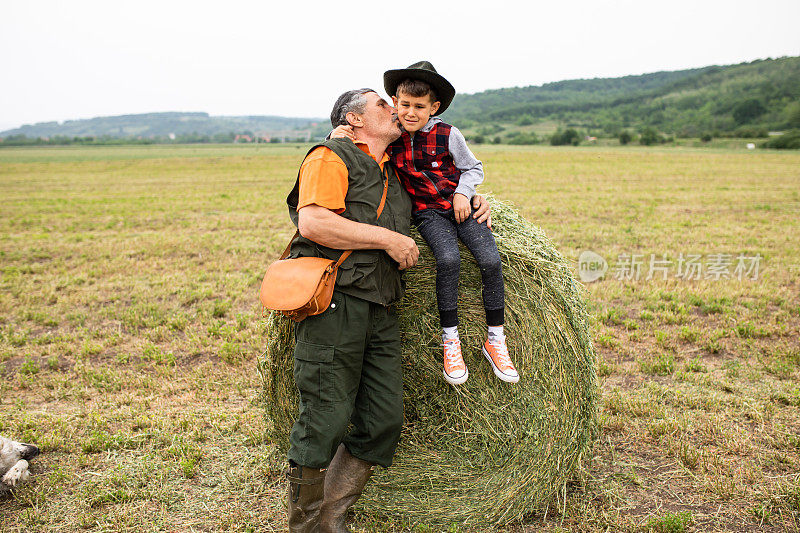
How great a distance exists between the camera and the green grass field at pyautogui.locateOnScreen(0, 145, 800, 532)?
130 inches

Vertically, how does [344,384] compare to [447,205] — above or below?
below

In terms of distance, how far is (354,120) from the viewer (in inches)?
116

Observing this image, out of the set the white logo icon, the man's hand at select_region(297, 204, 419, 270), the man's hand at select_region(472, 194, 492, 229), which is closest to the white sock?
the man's hand at select_region(472, 194, 492, 229)

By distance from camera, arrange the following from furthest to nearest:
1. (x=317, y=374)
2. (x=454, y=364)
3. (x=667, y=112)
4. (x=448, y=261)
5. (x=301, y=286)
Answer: (x=667, y=112) < (x=454, y=364) < (x=448, y=261) < (x=317, y=374) < (x=301, y=286)

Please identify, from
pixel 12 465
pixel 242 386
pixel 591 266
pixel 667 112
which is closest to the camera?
pixel 12 465

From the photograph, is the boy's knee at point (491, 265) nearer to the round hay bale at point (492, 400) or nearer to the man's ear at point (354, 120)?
the round hay bale at point (492, 400)

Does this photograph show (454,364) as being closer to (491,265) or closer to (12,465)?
(491,265)

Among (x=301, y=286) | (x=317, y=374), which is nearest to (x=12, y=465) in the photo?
(x=317, y=374)

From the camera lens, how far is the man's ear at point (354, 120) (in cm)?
293

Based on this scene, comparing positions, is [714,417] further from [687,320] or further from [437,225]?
[437,225]

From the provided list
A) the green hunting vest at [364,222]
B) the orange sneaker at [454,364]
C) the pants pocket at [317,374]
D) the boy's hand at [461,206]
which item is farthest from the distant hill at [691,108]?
the pants pocket at [317,374]

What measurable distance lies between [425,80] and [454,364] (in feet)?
5.42

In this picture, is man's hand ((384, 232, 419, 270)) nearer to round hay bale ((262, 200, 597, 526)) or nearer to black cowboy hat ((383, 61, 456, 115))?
round hay bale ((262, 200, 597, 526))

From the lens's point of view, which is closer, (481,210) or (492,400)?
(481,210)
